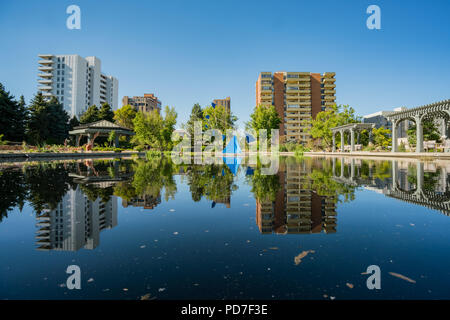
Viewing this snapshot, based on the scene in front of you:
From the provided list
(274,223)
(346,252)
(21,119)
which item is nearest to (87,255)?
(274,223)

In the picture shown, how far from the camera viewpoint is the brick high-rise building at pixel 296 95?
253ft

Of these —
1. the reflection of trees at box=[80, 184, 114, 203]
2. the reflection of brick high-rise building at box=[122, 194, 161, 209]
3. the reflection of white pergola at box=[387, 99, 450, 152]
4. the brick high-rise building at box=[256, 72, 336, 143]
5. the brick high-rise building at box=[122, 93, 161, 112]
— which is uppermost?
the brick high-rise building at box=[122, 93, 161, 112]

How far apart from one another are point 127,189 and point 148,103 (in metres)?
126

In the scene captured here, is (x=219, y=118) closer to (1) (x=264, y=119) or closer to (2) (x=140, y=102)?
(1) (x=264, y=119)

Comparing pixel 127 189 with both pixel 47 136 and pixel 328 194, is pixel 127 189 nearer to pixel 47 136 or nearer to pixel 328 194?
pixel 328 194

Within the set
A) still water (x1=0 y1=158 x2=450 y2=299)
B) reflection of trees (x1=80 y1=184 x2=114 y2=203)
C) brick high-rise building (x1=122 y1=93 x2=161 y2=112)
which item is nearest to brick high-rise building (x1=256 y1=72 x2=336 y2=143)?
brick high-rise building (x1=122 y1=93 x2=161 y2=112)

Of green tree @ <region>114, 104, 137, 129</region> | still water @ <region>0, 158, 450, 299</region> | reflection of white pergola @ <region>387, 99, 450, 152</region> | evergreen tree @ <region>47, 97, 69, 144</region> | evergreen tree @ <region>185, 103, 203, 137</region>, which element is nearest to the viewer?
still water @ <region>0, 158, 450, 299</region>

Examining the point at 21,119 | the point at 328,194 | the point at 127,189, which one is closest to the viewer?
the point at 328,194

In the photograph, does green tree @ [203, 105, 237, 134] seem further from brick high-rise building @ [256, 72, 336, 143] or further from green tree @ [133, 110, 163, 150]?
brick high-rise building @ [256, 72, 336, 143]

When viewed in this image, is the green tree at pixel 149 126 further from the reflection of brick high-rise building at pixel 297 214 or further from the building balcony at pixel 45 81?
the building balcony at pixel 45 81

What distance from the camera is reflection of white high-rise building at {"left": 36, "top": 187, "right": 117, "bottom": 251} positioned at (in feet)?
8.59

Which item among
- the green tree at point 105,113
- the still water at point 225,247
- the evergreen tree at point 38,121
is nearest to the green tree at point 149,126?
the evergreen tree at point 38,121

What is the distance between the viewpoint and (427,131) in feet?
87.2

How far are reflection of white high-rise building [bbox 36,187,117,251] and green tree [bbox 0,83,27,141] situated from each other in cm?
4003
